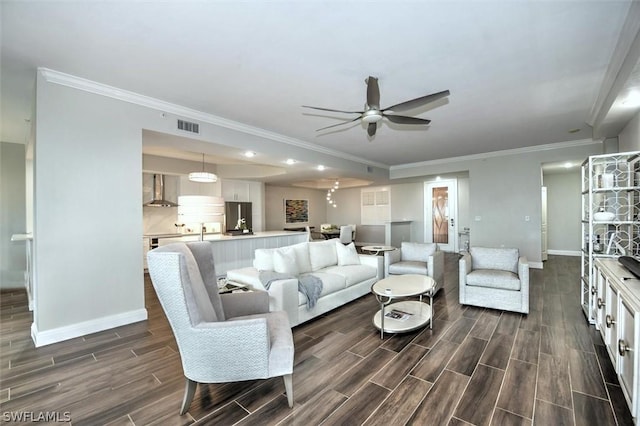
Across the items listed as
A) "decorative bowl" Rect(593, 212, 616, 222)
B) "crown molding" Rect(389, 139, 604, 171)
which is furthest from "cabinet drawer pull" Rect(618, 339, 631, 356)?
"crown molding" Rect(389, 139, 604, 171)

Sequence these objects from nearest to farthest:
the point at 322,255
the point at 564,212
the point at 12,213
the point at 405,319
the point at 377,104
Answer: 1. the point at 377,104
2. the point at 405,319
3. the point at 322,255
4. the point at 12,213
5. the point at 564,212

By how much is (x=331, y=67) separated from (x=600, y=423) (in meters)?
3.36

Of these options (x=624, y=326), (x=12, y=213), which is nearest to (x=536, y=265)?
(x=624, y=326)

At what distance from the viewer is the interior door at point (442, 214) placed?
8859 mm

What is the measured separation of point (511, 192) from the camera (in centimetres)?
634

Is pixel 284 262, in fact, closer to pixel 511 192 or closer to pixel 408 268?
pixel 408 268

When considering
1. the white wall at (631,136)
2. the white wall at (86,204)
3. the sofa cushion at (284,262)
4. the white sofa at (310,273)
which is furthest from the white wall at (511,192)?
the white wall at (86,204)

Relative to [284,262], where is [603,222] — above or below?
above

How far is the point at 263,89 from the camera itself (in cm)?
322

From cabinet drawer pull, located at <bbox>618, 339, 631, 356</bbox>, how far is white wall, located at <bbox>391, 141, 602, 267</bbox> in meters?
5.04

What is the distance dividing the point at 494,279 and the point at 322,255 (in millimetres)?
2363

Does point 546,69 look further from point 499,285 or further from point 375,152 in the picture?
point 375,152

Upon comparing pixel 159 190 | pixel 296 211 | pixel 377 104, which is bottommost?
pixel 296 211

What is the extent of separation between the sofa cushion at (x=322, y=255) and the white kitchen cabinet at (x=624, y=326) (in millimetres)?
3020
